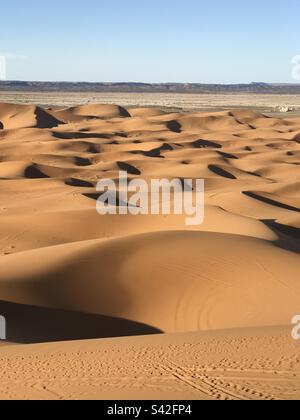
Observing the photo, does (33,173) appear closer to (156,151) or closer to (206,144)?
(156,151)

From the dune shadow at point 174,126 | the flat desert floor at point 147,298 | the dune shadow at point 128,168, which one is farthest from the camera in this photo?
the dune shadow at point 174,126

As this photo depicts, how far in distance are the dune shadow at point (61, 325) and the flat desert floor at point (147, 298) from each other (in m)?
0.02

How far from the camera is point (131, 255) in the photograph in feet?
36.2

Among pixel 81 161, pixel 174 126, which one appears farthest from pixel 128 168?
pixel 174 126

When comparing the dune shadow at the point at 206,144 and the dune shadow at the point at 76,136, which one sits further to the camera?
the dune shadow at the point at 76,136

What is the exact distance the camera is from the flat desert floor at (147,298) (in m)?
5.38

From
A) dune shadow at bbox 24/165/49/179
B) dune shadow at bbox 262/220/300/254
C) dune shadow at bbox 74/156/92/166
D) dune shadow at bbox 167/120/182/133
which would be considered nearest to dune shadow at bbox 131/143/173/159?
dune shadow at bbox 74/156/92/166

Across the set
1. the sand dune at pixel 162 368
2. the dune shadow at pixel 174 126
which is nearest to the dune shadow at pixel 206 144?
the dune shadow at pixel 174 126

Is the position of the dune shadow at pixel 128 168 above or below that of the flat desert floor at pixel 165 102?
below

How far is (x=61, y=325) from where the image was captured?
914 centimetres

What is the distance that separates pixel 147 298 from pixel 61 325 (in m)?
1.44

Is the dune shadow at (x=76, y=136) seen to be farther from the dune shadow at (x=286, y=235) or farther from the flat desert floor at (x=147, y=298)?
the dune shadow at (x=286, y=235)

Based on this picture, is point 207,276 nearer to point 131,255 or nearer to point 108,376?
point 131,255

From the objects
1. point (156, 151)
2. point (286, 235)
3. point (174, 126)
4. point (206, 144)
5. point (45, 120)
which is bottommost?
point (286, 235)
